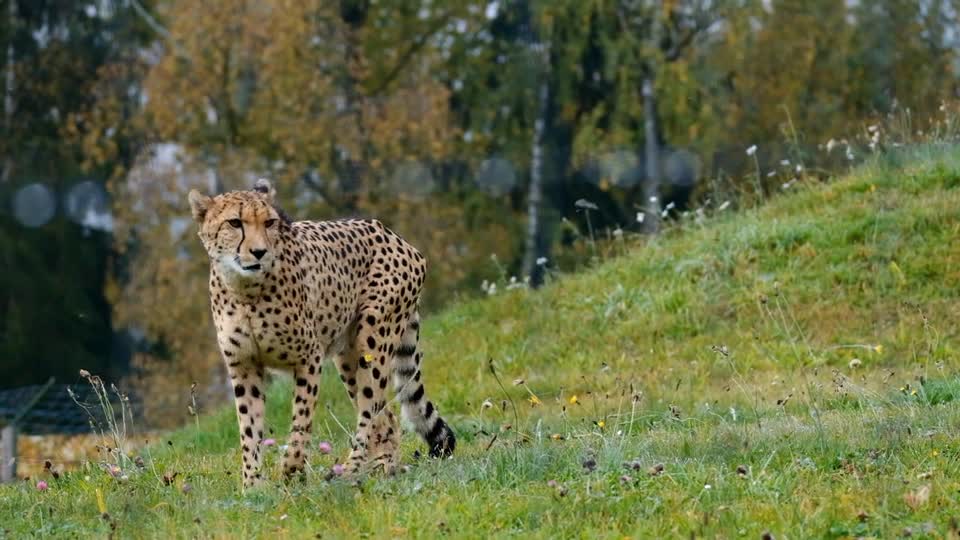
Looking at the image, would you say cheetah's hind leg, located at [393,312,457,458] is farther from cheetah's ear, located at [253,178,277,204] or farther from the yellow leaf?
the yellow leaf

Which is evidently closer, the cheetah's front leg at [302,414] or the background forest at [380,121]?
the cheetah's front leg at [302,414]

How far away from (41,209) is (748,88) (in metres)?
12.0

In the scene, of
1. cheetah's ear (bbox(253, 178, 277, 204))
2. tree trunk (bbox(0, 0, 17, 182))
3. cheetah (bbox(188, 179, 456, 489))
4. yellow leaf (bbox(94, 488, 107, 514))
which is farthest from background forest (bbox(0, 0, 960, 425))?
yellow leaf (bbox(94, 488, 107, 514))

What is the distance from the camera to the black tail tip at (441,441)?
6.55m

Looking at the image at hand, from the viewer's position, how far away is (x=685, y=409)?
27.5 feet

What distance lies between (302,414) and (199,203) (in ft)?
3.09

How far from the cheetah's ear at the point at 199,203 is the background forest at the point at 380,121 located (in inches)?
666

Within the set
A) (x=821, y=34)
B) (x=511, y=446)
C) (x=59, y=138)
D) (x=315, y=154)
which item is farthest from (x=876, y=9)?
(x=511, y=446)

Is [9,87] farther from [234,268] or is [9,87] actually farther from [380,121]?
[234,268]

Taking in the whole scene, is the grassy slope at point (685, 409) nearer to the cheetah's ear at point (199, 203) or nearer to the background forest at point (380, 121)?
the cheetah's ear at point (199, 203)

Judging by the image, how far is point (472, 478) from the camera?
538 cm

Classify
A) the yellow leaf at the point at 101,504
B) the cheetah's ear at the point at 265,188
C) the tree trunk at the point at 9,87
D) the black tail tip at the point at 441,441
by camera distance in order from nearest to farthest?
the yellow leaf at the point at 101,504 → the cheetah's ear at the point at 265,188 → the black tail tip at the point at 441,441 → the tree trunk at the point at 9,87

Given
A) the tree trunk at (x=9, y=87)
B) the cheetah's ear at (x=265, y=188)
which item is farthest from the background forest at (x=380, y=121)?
the cheetah's ear at (x=265, y=188)

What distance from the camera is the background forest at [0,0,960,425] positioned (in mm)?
24078
